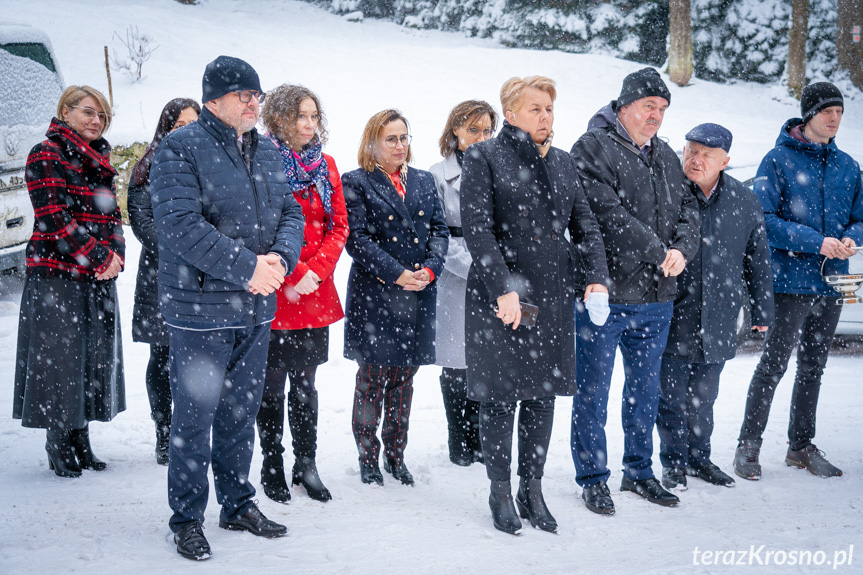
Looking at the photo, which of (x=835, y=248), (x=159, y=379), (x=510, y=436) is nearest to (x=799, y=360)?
(x=835, y=248)

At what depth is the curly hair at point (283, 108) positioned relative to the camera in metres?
3.64

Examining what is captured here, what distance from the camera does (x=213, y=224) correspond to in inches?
118

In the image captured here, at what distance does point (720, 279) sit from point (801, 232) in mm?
602

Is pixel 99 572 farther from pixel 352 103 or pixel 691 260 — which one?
pixel 352 103

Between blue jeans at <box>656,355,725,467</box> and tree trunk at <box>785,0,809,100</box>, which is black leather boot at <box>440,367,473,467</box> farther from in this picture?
tree trunk at <box>785,0,809,100</box>

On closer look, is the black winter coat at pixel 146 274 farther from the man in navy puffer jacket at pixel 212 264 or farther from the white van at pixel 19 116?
the white van at pixel 19 116

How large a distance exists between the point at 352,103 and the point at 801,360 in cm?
1155

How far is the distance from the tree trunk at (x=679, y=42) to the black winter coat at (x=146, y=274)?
51.9 ft

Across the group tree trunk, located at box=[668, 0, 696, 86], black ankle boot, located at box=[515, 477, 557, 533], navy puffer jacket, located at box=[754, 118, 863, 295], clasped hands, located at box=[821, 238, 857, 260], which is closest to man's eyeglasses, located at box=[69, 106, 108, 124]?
black ankle boot, located at box=[515, 477, 557, 533]

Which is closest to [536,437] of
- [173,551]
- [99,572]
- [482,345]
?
[482,345]

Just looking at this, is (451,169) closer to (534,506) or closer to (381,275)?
(381,275)

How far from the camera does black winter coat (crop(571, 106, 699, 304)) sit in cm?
361

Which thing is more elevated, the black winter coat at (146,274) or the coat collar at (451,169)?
the coat collar at (451,169)

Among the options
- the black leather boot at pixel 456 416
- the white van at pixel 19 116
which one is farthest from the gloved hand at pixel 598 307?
the white van at pixel 19 116
